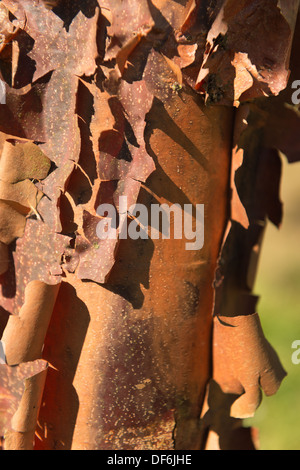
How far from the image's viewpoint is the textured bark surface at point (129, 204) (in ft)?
2.10

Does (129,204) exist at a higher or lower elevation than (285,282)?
higher

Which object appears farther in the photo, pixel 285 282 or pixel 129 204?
pixel 285 282

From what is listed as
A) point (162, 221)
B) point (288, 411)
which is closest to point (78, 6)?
point (162, 221)

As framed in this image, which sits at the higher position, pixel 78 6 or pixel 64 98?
pixel 78 6

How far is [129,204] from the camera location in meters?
0.66

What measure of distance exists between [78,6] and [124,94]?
12 centimetres

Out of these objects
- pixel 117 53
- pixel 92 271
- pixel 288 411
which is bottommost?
pixel 288 411

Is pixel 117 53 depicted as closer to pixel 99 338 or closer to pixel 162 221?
pixel 162 221

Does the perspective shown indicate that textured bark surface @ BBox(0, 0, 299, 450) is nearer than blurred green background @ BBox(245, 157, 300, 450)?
Yes

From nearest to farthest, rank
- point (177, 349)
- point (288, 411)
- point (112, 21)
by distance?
point (112, 21)
point (177, 349)
point (288, 411)

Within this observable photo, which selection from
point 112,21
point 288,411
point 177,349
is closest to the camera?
point 112,21

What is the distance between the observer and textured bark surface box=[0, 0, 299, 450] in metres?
0.64

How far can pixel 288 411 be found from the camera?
1.68m

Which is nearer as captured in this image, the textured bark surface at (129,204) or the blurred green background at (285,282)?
the textured bark surface at (129,204)
